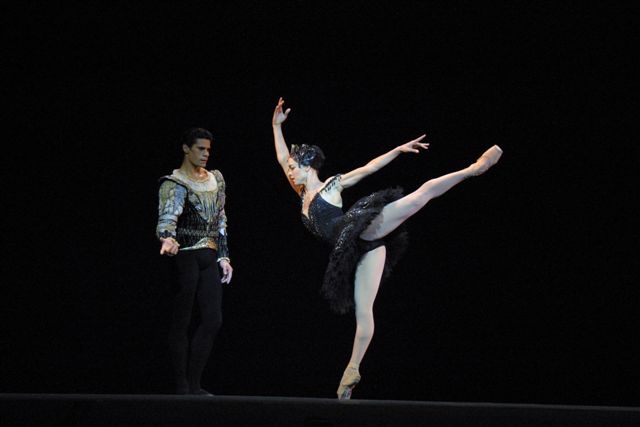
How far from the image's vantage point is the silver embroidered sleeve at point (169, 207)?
413cm

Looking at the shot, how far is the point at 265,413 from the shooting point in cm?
355

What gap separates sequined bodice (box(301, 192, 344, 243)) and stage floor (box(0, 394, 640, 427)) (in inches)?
42.5

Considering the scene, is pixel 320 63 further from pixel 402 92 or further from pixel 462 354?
pixel 462 354

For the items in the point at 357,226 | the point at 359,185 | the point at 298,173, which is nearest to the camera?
the point at 357,226

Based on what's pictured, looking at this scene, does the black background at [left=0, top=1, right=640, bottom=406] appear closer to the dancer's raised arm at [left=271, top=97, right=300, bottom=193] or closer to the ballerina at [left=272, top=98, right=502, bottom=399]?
the dancer's raised arm at [left=271, top=97, right=300, bottom=193]

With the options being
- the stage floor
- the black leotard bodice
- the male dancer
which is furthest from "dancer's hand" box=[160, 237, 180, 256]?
the black leotard bodice

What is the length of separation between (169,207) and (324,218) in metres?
0.88

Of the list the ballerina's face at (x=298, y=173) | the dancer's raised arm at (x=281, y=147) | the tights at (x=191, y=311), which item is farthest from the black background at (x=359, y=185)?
the tights at (x=191, y=311)

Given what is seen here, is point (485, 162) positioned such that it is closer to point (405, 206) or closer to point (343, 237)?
point (405, 206)

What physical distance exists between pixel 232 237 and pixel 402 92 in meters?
1.56

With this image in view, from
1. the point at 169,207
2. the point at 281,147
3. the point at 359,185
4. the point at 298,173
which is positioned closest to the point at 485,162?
the point at 298,173

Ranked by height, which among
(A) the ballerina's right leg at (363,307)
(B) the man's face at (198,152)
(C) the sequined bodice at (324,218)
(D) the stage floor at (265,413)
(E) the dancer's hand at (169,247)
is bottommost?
(D) the stage floor at (265,413)

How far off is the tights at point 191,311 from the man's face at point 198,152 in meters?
0.48

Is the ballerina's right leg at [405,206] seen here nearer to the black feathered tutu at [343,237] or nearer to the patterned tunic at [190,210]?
the black feathered tutu at [343,237]
